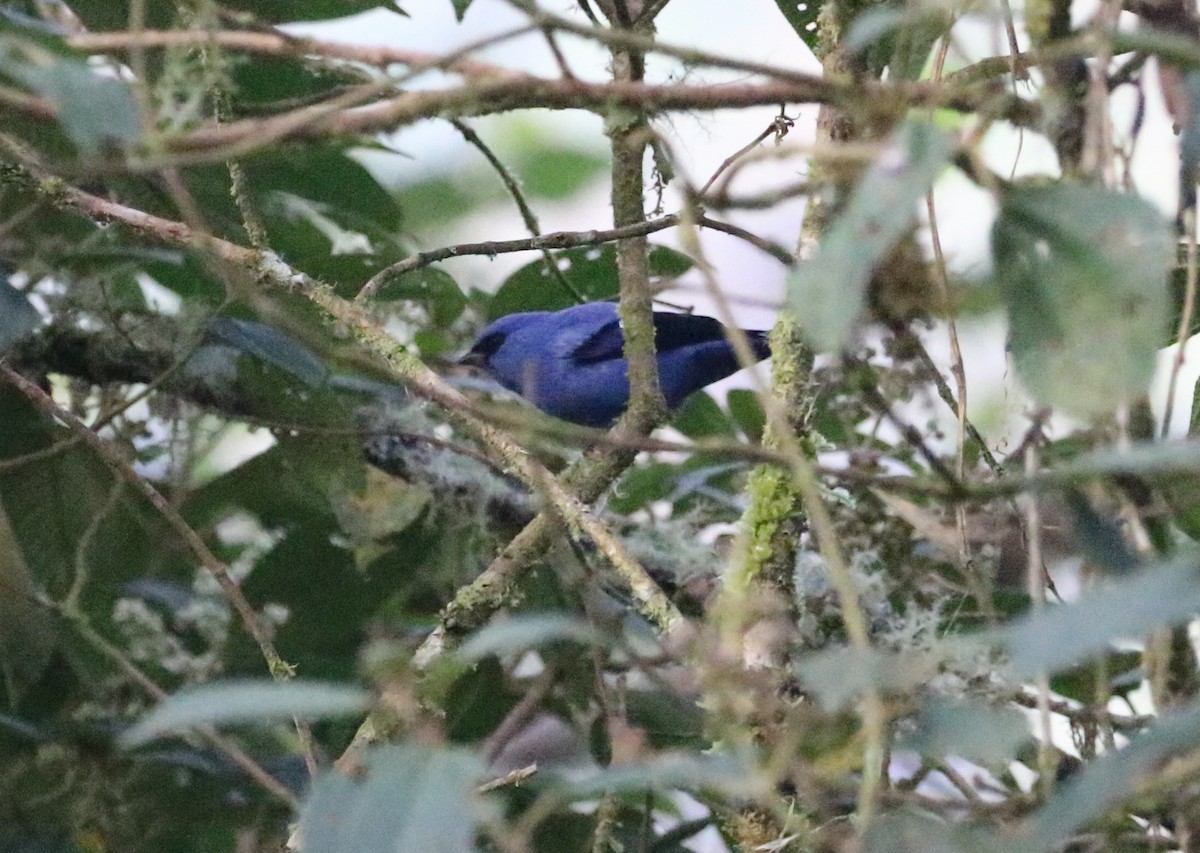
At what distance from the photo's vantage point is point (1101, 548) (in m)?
0.84

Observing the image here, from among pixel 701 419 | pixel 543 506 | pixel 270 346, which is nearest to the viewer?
pixel 543 506

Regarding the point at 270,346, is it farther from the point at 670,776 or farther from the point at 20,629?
the point at 670,776

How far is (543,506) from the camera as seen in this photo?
113cm

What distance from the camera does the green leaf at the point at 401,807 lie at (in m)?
0.69

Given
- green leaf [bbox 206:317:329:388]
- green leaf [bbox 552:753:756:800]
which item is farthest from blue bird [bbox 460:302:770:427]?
green leaf [bbox 552:753:756:800]

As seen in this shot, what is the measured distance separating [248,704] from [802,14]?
4.62 ft

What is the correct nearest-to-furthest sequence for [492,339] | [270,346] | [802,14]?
[802,14]
[270,346]
[492,339]

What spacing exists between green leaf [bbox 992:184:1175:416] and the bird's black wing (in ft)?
8.43

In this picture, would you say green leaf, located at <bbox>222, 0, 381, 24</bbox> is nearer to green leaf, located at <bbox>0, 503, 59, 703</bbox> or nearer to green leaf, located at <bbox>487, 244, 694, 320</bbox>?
green leaf, located at <bbox>487, 244, 694, 320</bbox>

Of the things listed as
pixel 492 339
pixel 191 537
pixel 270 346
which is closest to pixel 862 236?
pixel 191 537

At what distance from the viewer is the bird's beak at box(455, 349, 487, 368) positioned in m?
3.47

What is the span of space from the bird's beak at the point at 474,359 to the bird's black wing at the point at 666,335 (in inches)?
12.3

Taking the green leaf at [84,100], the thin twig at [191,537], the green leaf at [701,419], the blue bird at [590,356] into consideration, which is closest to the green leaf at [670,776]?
the green leaf at [84,100]

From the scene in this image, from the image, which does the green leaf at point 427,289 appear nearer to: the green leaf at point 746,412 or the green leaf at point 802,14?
the green leaf at point 746,412
